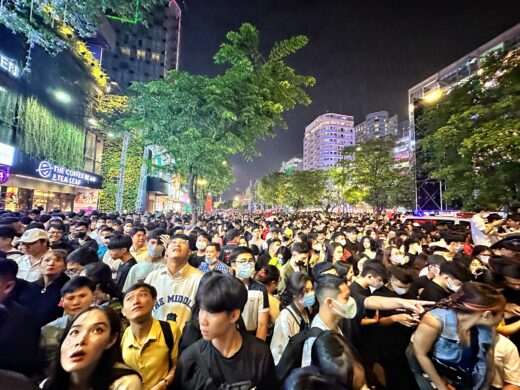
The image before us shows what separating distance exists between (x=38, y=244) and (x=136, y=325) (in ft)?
10.1

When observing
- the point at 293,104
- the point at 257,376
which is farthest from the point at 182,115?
the point at 257,376

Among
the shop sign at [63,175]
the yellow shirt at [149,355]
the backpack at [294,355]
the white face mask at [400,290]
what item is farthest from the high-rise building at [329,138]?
the yellow shirt at [149,355]

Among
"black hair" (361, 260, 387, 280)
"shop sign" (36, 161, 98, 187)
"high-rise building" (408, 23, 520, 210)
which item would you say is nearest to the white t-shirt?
"black hair" (361, 260, 387, 280)

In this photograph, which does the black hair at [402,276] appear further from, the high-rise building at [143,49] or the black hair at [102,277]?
the high-rise building at [143,49]

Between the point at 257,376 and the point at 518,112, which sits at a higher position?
the point at 518,112

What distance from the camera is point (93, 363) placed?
1750mm

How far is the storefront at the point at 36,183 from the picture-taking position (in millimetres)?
15023

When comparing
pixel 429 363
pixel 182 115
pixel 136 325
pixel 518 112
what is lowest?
pixel 429 363

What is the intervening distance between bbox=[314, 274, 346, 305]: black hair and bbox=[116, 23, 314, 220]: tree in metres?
7.74

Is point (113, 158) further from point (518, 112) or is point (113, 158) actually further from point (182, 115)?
point (518, 112)

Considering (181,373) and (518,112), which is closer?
(181,373)

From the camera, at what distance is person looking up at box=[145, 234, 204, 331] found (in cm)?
327

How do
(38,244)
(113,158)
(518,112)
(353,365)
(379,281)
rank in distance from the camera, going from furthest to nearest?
(113,158), (518,112), (38,244), (379,281), (353,365)

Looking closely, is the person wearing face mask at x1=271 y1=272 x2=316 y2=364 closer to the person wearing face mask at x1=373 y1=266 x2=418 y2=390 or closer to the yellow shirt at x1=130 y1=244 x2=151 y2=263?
the person wearing face mask at x1=373 y1=266 x2=418 y2=390
